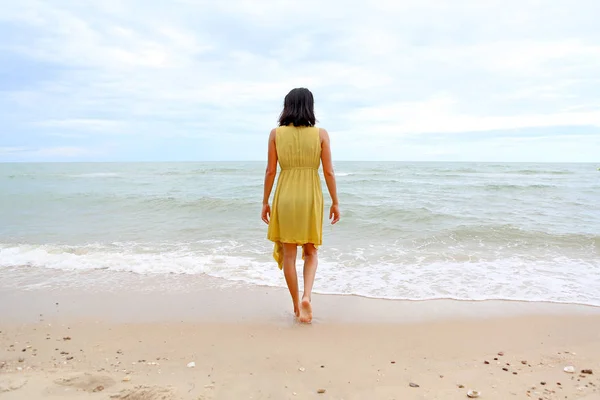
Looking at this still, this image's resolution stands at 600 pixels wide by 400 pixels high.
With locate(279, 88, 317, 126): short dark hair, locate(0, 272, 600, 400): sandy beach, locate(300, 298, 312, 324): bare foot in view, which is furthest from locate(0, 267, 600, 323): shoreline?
locate(279, 88, 317, 126): short dark hair

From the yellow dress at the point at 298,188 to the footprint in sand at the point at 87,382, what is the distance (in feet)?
5.43

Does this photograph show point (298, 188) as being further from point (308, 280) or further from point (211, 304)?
point (211, 304)

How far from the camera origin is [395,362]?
2.85m

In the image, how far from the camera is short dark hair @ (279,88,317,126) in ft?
11.2

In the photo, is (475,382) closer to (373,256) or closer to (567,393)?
(567,393)

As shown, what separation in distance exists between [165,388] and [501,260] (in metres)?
5.22

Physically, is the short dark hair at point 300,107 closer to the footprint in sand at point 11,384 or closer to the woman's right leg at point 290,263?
the woman's right leg at point 290,263

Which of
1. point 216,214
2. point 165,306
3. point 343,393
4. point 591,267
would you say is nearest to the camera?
point 343,393

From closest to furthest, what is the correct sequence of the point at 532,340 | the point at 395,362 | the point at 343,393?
the point at 343,393 → the point at 395,362 → the point at 532,340

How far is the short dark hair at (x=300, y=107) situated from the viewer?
11.2 ft

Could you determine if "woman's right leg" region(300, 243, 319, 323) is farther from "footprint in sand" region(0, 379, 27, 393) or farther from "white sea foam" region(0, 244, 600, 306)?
"footprint in sand" region(0, 379, 27, 393)

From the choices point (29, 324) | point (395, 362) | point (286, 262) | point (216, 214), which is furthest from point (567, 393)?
point (216, 214)

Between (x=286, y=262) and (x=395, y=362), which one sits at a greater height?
(x=286, y=262)

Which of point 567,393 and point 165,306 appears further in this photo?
point 165,306
